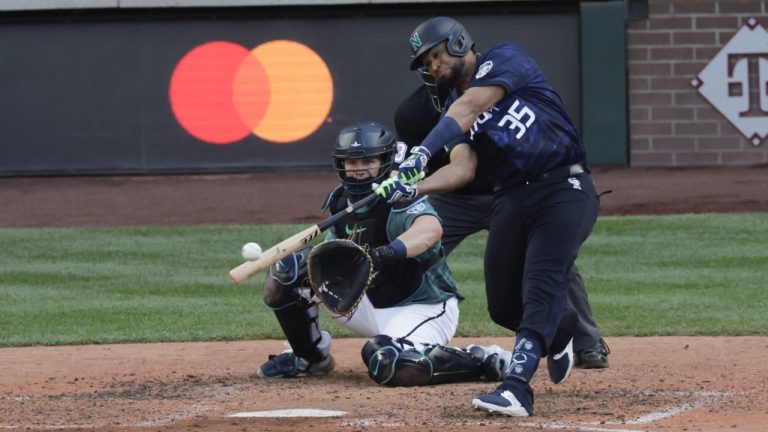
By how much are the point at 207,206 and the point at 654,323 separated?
863 cm

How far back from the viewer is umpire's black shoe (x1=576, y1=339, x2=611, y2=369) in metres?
7.11

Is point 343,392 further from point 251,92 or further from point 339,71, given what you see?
point 251,92

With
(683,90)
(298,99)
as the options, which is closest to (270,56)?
(298,99)

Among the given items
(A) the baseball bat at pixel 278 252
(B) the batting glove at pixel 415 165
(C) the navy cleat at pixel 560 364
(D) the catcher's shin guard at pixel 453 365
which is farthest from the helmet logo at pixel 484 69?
(D) the catcher's shin guard at pixel 453 365

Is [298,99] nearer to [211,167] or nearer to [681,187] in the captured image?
[211,167]

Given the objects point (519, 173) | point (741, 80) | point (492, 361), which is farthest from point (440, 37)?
point (741, 80)

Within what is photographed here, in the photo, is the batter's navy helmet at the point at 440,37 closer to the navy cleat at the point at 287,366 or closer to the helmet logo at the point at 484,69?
the helmet logo at the point at 484,69

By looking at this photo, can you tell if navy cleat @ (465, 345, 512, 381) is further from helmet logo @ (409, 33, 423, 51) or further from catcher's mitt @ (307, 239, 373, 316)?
helmet logo @ (409, 33, 423, 51)

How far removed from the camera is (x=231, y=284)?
1138 cm

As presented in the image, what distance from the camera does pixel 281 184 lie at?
18406mm

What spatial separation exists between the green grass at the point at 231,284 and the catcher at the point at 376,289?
1.92m

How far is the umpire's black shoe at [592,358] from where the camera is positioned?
23.3 ft

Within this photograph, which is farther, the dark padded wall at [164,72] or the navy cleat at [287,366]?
the dark padded wall at [164,72]

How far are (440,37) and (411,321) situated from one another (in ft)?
4.94
